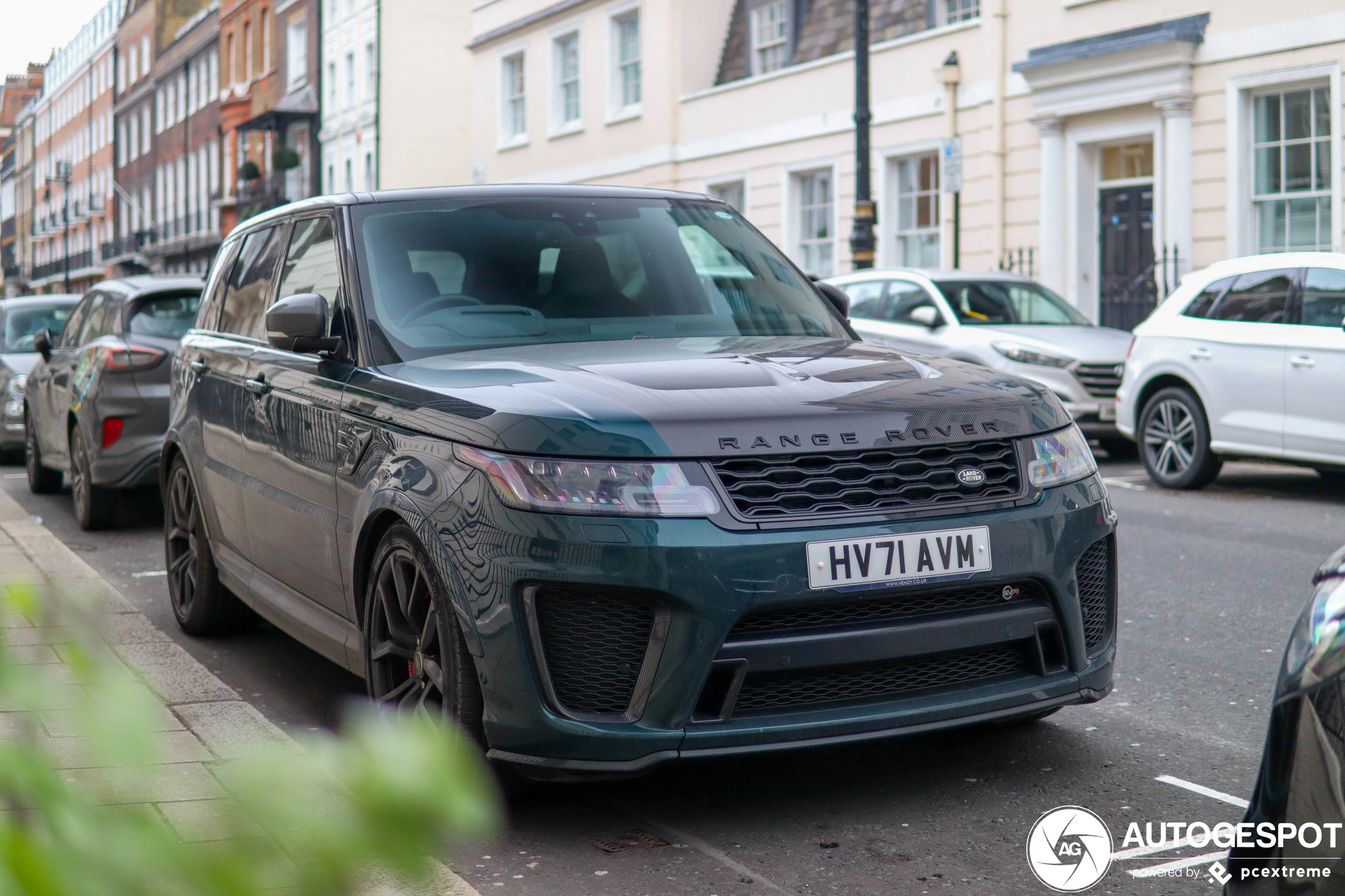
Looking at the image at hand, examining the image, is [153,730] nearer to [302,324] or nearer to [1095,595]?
[1095,595]

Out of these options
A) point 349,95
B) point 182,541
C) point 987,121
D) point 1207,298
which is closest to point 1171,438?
point 1207,298

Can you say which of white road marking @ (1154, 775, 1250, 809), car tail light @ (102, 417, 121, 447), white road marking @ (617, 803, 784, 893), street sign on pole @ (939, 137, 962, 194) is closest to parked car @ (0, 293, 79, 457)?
car tail light @ (102, 417, 121, 447)

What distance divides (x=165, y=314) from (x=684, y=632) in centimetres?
734

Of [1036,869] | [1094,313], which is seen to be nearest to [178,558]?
[1036,869]

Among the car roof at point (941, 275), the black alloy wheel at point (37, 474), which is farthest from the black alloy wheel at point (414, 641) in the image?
the car roof at point (941, 275)

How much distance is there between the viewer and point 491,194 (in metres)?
5.14

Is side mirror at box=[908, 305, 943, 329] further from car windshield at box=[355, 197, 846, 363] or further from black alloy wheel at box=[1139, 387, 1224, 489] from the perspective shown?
car windshield at box=[355, 197, 846, 363]

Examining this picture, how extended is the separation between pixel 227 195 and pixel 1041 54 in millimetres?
43142

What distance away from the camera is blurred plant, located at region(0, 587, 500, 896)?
0.58m

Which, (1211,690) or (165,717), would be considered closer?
(165,717)

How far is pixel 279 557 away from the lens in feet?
16.4

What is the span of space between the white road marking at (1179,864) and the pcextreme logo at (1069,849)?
76mm

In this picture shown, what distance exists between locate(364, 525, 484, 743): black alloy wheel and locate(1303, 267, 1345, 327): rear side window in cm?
807

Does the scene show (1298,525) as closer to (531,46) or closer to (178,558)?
(178,558)
